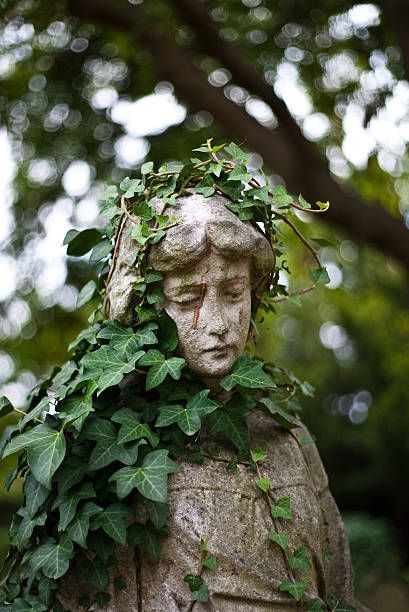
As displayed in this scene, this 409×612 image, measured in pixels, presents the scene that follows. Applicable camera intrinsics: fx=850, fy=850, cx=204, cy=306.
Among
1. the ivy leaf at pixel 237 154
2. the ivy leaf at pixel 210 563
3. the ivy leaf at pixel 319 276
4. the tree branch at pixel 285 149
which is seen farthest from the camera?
the tree branch at pixel 285 149

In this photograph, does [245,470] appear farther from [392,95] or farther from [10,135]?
[10,135]

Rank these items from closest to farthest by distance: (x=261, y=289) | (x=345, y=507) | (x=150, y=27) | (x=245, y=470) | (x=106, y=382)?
(x=106, y=382), (x=245, y=470), (x=261, y=289), (x=150, y=27), (x=345, y=507)

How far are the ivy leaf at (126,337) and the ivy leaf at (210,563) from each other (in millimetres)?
592

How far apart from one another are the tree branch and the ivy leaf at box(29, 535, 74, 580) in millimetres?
4677

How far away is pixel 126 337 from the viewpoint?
2473mm

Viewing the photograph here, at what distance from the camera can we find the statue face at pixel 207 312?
2.45 metres

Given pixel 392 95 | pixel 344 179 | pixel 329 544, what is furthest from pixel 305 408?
pixel 329 544

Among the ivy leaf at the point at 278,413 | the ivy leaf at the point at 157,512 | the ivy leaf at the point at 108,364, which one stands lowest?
the ivy leaf at the point at 278,413

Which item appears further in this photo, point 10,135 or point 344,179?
point 344,179

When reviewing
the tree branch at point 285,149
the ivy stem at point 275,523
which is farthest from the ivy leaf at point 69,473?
the tree branch at point 285,149

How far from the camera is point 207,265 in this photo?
96.7 inches

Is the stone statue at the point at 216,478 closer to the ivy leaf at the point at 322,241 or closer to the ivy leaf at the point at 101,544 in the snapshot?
the ivy leaf at the point at 101,544

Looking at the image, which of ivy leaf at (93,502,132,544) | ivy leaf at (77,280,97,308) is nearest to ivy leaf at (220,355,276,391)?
ivy leaf at (93,502,132,544)

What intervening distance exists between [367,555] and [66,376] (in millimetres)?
5744
